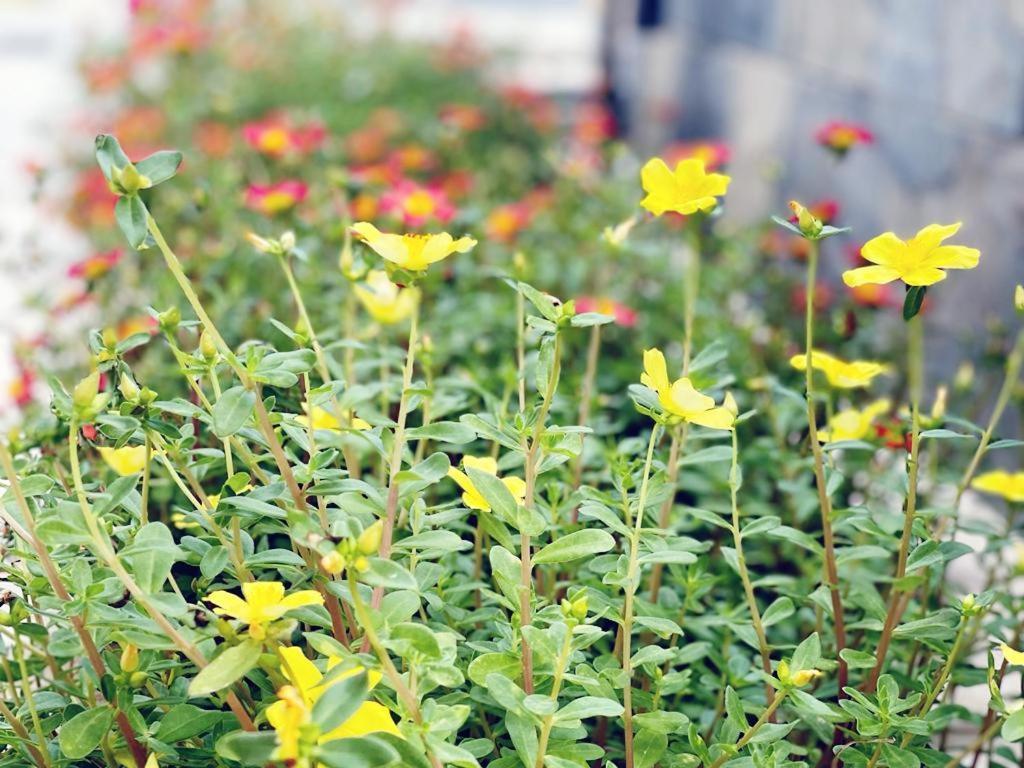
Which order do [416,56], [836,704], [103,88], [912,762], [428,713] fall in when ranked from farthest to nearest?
[416,56], [103,88], [836,704], [912,762], [428,713]

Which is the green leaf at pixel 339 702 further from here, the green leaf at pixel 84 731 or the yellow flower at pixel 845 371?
the yellow flower at pixel 845 371

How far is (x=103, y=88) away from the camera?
3535 millimetres

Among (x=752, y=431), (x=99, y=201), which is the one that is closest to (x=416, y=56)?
→ (x=99, y=201)

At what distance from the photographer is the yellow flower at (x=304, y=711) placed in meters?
0.54

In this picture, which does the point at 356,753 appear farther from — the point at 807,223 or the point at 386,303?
the point at 386,303

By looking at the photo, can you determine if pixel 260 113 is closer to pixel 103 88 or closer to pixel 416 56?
pixel 103 88

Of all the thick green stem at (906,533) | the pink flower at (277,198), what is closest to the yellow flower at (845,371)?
the thick green stem at (906,533)

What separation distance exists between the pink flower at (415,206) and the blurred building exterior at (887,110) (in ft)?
2.54

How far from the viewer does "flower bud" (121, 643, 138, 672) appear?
26.7 inches

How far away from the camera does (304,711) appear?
0.54 m

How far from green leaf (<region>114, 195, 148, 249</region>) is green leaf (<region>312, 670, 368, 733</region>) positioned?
0.31 meters

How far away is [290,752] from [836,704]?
531 millimetres

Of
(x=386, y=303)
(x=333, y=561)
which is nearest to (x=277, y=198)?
(x=386, y=303)

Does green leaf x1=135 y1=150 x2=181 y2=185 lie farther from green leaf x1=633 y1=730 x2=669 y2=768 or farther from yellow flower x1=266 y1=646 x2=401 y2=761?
green leaf x1=633 y1=730 x2=669 y2=768
